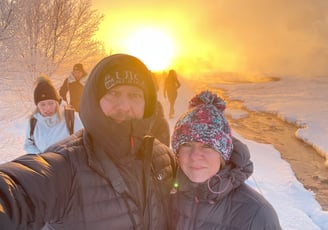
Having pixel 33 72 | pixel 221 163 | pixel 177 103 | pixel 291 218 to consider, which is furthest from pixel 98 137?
pixel 177 103

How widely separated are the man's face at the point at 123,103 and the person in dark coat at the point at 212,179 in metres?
0.31

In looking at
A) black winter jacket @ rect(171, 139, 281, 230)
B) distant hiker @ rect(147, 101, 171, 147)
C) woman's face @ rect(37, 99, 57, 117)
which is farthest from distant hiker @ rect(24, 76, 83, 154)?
black winter jacket @ rect(171, 139, 281, 230)

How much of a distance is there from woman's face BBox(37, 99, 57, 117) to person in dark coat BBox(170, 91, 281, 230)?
1.98m

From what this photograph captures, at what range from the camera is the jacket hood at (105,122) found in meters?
1.38

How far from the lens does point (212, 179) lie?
5.26 ft

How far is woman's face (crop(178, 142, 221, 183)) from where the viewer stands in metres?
1.62

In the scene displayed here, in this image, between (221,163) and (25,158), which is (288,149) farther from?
(25,158)

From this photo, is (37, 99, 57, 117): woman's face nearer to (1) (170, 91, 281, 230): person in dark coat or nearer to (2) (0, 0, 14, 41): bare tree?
(1) (170, 91, 281, 230): person in dark coat

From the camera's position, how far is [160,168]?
1585mm

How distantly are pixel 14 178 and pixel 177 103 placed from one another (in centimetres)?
1375

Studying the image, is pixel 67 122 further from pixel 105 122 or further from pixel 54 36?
pixel 54 36

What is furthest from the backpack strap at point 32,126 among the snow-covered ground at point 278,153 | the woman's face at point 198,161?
the snow-covered ground at point 278,153

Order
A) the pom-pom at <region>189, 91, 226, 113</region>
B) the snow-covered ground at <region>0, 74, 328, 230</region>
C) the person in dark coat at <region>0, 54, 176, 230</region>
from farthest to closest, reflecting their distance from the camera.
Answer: the snow-covered ground at <region>0, 74, 328, 230</region> < the pom-pom at <region>189, 91, 226, 113</region> < the person in dark coat at <region>0, 54, 176, 230</region>

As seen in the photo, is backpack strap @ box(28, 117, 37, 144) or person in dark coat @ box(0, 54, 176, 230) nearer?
person in dark coat @ box(0, 54, 176, 230)
